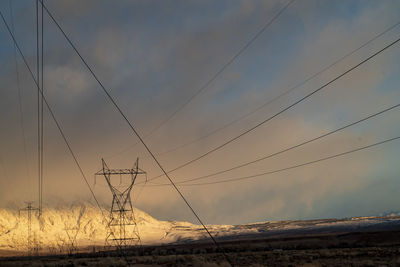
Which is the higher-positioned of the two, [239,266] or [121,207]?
[121,207]

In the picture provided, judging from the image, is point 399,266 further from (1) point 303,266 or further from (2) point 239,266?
(2) point 239,266

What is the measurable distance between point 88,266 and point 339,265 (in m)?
28.4

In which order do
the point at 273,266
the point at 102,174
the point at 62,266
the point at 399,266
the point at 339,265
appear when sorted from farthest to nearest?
the point at 102,174 → the point at 62,266 → the point at 273,266 → the point at 339,265 → the point at 399,266

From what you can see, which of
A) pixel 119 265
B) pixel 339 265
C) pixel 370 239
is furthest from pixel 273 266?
pixel 370 239

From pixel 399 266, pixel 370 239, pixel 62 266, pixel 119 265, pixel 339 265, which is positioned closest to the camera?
pixel 399 266

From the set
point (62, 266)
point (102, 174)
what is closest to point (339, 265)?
point (62, 266)

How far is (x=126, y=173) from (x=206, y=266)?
3900 cm

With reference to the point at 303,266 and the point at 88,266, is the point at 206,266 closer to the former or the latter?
the point at 303,266

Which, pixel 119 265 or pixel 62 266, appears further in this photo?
pixel 62 266

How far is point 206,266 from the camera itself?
128ft

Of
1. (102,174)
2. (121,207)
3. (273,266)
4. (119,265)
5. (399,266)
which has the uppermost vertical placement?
(102,174)

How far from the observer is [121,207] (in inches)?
2928

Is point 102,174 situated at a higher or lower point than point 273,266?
higher

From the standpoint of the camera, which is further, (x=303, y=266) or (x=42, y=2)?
(x=303, y=266)
